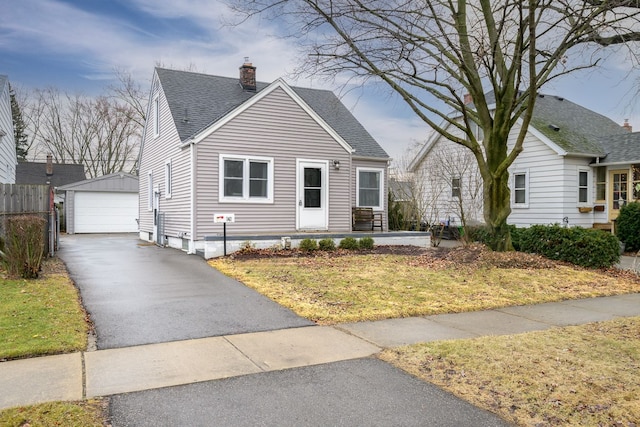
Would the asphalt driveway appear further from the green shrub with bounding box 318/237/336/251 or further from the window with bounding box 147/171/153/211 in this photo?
the window with bounding box 147/171/153/211

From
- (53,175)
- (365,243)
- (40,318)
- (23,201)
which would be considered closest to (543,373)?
(40,318)

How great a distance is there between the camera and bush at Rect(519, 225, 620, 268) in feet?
37.5

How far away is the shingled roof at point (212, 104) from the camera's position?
599 inches

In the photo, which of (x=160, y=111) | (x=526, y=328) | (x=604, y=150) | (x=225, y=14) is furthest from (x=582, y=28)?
(x=160, y=111)

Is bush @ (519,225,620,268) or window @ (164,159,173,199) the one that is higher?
window @ (164,159,173,199)

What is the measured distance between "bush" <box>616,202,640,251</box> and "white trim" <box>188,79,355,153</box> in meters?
9.63

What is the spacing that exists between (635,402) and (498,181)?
31.2ft

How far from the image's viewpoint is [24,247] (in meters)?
8.63

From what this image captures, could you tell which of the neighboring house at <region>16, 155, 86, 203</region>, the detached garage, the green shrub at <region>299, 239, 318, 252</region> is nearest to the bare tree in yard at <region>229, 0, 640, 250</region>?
the green shrub at <region>299, 239, 318, 252</region>

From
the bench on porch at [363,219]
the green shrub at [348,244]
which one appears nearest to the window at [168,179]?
the green shrub at [348,244]

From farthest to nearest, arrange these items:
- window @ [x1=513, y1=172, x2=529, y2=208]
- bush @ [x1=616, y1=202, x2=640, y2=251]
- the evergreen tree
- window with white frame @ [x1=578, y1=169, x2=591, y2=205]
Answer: the evergreen tree → window @ [x1=513, y1=172, x2=529, y2=208] → window with white frame @ [x1=578, y1=169, x2=591, y2=205] → bush @ [x1=616, y1=202, x2=640, y2=251]

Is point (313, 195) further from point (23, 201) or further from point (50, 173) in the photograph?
point (50, 173)

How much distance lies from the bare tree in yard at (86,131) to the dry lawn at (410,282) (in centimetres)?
2989

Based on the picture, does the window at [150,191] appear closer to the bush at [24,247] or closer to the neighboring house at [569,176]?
the bush at [24,247]
